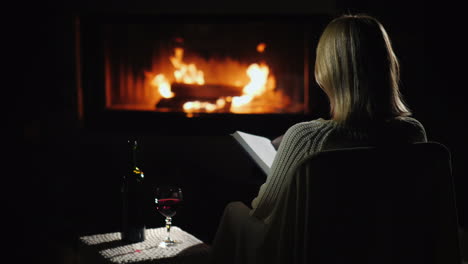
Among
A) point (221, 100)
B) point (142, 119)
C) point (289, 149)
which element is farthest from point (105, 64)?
point (289, 149)

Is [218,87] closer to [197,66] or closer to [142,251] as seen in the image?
[197,66]

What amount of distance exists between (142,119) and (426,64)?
174 cm

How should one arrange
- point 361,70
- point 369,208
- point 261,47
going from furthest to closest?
1. point 261,47
2. point 361,70
3. point 369,208

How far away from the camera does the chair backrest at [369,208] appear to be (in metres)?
0.98

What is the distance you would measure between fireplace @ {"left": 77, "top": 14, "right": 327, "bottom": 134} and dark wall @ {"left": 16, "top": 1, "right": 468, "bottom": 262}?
0.08 metres

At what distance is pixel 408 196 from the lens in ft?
3.33

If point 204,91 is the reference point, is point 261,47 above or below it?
above

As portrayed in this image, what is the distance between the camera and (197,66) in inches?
127

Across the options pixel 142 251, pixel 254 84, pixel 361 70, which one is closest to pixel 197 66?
pixel 254 84

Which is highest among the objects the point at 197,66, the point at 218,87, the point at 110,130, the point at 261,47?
Answer: the point at 261,47

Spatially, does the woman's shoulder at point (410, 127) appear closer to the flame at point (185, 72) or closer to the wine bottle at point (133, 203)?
the wine bottle at point (133, 203)

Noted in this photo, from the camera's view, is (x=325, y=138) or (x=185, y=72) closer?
(x=325, y=138)

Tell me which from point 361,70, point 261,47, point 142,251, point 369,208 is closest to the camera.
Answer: point 369,208

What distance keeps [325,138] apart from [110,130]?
2315mm
